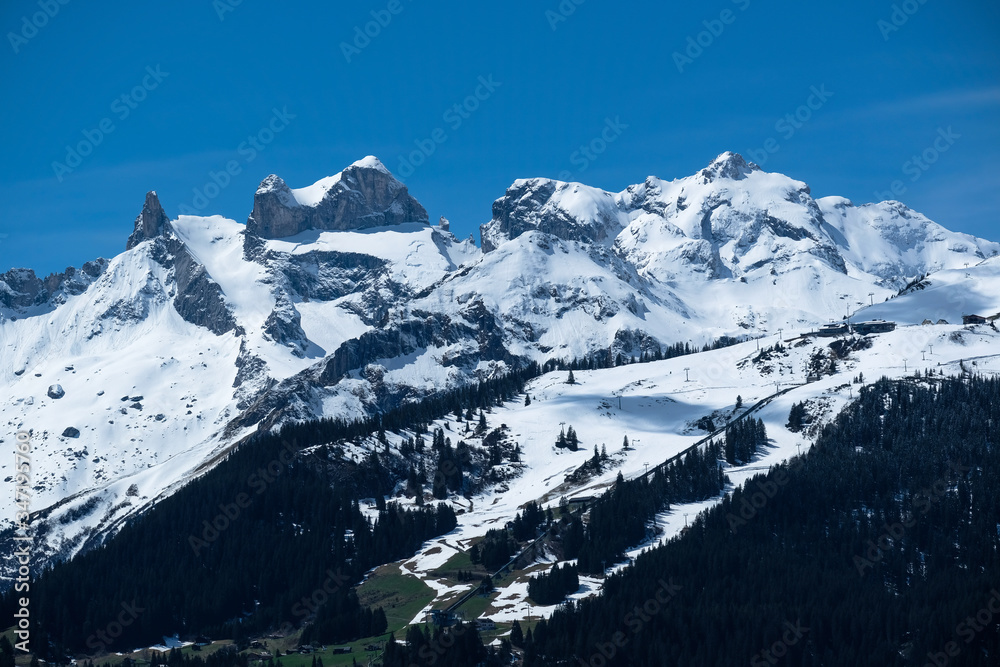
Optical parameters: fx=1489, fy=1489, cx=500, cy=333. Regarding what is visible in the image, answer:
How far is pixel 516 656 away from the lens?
653ft

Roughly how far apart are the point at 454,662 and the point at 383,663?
10.3 m

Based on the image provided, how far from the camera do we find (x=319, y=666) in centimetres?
19962

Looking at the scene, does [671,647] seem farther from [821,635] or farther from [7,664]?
[7,664]

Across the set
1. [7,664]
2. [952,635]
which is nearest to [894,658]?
[952,635]

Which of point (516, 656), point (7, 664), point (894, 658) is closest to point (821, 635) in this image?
point (894, 658)

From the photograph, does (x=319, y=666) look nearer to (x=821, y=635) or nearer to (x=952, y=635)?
(x=821, y=635)

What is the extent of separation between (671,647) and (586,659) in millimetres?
11759

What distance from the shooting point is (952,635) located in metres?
193

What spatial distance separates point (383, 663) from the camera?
198m

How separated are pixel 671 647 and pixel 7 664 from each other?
291 feet

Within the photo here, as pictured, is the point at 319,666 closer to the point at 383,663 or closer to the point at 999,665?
the point at 383,663

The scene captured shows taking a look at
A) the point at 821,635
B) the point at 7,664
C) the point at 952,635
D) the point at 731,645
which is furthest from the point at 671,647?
the point at 7,664

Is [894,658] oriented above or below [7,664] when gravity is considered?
below

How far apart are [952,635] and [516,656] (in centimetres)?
5695
